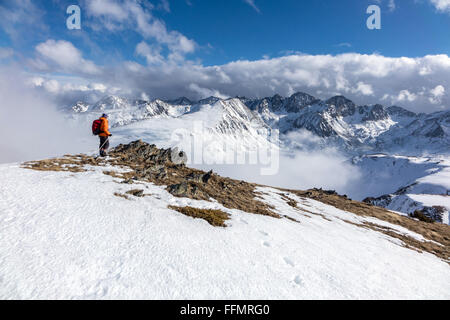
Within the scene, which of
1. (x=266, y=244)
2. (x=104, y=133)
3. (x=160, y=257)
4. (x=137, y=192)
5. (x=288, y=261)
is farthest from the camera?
(x=104, y=133)

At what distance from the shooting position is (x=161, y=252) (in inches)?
258

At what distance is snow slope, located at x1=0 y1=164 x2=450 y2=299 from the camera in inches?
199

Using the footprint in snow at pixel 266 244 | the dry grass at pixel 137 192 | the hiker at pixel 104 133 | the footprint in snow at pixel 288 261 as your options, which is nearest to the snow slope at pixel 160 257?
the footprint in snow at pixel 266 244

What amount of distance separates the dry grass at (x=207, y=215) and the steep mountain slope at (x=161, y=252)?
0.20 feet

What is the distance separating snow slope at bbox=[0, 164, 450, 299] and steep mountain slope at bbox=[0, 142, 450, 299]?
3 cm

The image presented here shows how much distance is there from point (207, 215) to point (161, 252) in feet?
12.6

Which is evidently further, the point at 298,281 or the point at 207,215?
the point at 207,215

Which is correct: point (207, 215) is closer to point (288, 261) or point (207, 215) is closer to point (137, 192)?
point (137, 192)

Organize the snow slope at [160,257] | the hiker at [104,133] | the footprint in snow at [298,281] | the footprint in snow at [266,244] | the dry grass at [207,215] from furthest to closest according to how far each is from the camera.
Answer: the hiker at [104,133] → the dry grass at [207,215] → the footprint in snow at [266,244] → the footprint in snow at [298,281] → the snow slope at [160,257]

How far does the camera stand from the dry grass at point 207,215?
972 centimetres

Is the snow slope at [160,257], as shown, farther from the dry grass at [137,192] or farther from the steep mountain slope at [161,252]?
the dry grass at [137,192]

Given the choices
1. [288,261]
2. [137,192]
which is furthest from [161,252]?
[137,192]

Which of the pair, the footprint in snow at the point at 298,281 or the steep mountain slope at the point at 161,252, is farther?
the footprint in snow at the point at 298,281
